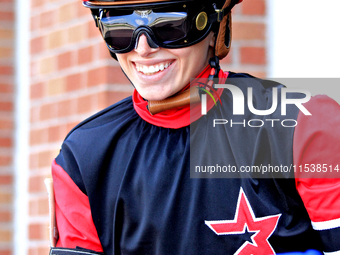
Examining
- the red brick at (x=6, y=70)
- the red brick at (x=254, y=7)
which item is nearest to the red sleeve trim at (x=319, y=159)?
the red brick at (x=254, y=7)

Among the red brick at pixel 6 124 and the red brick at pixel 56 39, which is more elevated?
the red brick at pixel 56 39

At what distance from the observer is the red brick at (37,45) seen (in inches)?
133

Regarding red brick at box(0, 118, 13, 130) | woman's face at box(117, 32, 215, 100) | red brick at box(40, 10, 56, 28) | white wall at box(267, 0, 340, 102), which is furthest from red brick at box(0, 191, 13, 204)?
woman's face at box(117, 32, 215, 100)

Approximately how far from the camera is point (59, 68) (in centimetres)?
325

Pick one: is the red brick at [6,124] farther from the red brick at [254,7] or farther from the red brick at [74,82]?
the red brick at [254,7]

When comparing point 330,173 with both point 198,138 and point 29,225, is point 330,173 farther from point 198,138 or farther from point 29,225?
point 29,225

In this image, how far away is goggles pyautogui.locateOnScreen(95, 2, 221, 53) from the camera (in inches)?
69.5

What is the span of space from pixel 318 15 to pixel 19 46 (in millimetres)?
2063

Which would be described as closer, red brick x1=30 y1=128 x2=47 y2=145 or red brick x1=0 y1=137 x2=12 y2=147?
red brick x1=30 y1=128 x2=47 y2=145

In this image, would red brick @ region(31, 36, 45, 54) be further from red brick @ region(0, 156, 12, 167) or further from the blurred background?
red brick @ region(0, 156, 12, 167)

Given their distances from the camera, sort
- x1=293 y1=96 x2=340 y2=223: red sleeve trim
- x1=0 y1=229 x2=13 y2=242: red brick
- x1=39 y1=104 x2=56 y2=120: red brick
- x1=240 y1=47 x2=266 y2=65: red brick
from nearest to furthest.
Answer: x1=293 y1=96 x2=340 y2=223: red sleeve trim < x1=240 y1=47 x2=266 y2=65: red brick < x1=39 y1=104 x2=56 y2=120: red brick < x1=0 y1=229 x2=13 y2=242: red brick

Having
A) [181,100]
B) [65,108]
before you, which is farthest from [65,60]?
[181,100]

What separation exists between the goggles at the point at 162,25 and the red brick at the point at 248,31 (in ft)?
4.32

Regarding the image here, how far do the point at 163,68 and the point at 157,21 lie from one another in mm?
168
